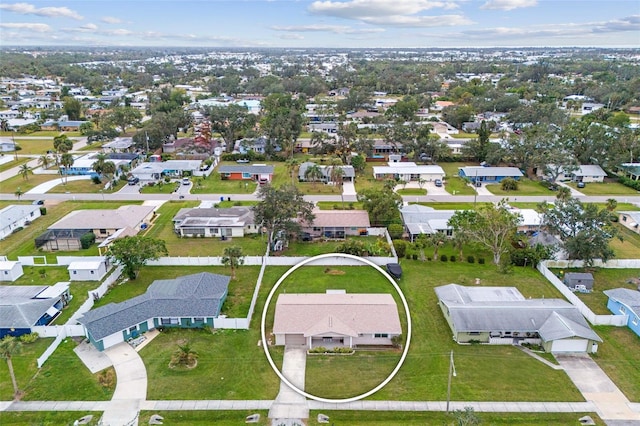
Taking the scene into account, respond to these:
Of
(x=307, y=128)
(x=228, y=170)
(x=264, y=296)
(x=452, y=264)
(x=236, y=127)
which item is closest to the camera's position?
(x=264, y=296)

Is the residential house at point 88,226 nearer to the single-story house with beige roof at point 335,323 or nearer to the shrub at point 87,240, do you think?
the shrub at point 87,240

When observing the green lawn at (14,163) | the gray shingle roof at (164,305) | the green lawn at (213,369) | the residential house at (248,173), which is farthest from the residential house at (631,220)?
the green lawn at (14,163)

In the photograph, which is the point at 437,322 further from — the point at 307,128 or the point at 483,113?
the point at 483,113

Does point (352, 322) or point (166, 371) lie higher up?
point (352, 322)

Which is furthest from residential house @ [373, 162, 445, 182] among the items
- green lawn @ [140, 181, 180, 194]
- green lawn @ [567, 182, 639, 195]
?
green lawn @ [140, 181, 180, 194]

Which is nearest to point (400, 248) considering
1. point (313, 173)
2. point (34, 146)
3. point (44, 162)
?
point (313, 173)

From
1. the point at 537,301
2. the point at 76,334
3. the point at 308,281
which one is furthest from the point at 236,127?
the point at 537,301

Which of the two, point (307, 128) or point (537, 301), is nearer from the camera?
point (537, 301)
